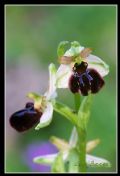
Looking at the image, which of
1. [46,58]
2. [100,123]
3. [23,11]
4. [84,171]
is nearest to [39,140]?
[100,123]

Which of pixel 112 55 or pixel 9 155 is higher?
pixel 112 55

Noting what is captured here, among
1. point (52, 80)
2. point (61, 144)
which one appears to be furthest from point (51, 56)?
point (52, 80)

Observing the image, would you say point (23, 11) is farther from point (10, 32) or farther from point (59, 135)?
point (59, 135)

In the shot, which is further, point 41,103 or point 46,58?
point 46,58

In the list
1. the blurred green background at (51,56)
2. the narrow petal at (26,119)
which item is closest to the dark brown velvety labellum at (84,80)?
the narrow petal at (26,119)

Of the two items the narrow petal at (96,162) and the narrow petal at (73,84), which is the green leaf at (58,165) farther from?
the narrow petal at (96,162)
